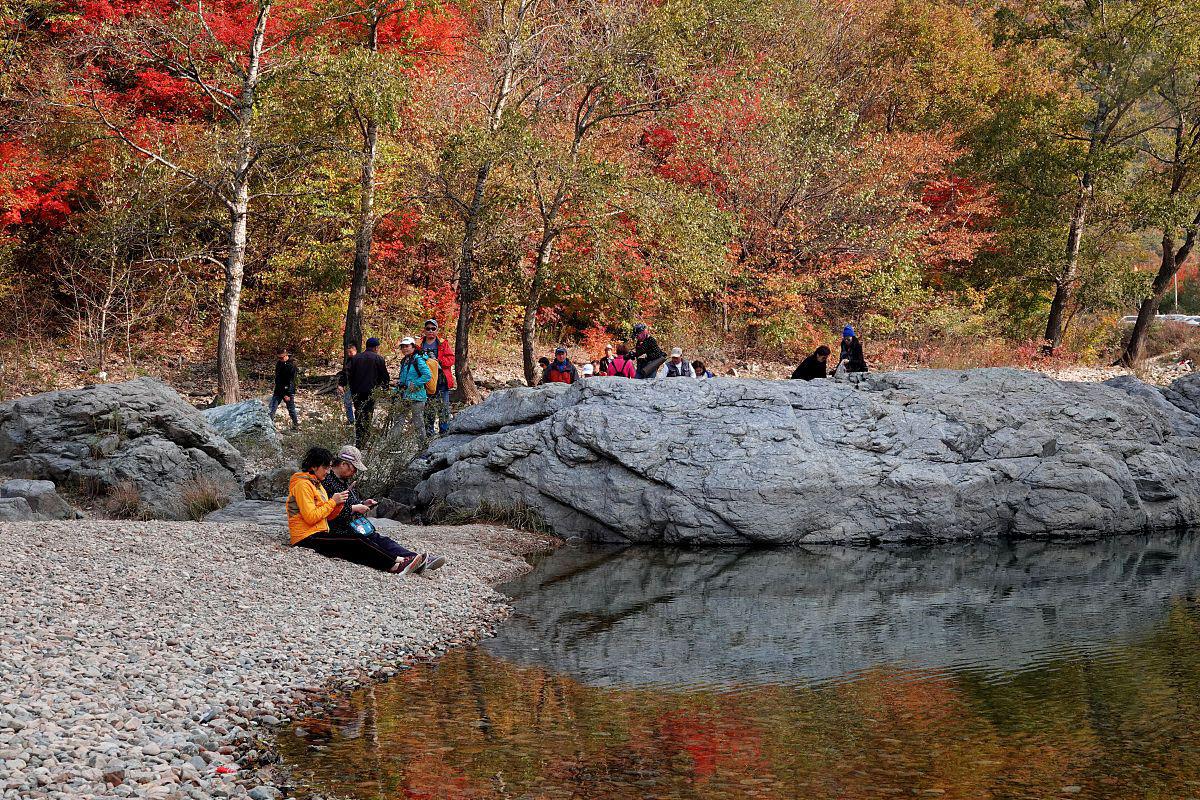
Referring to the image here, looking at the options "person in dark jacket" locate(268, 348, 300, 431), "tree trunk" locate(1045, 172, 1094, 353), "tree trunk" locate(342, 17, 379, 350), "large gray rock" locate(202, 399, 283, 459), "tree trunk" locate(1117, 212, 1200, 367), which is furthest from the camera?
"tree trunk" locate(1117, 212, 1200, 367)

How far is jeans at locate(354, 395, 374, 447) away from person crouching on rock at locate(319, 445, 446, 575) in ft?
16.7

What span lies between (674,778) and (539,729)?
122cm

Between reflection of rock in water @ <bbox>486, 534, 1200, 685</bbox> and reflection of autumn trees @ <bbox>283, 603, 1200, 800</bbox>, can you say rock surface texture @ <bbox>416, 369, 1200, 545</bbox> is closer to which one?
reflection of rock in water @ <bbox>486, 534, 1200, 685</bbox>

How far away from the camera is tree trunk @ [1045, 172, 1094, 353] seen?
2842cm

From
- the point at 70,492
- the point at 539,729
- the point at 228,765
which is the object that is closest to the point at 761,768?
the point at 539,729

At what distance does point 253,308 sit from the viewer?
86.7ft

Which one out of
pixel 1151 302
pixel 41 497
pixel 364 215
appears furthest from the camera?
pixel 1151 302

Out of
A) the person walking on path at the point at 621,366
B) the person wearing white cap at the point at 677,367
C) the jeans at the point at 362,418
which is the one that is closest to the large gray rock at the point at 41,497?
the jeans at the point at 362,418

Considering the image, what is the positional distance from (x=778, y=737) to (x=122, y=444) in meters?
11.2

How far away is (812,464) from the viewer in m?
14.9

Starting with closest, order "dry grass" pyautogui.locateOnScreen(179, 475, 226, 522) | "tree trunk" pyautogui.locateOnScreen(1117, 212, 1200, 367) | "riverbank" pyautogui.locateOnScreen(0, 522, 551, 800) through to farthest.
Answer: "riverbank" pyautogui.locateOnScreen(0, 522, 551, 800)
"dry grass" pyautogui.locateOnScreen(179, 475, 226, 522)
"tree trunk" pyautogui.locateOnScreen(1117, 212, 1200, 367)

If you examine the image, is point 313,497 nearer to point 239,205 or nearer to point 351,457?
point 351,457

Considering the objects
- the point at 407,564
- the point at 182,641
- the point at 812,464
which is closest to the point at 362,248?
the point at 812,464

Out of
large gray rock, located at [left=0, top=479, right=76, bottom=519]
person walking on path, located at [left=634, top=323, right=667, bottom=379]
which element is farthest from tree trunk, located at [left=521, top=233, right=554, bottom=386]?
large gray rock, located at [left=0, top=479, right=76, bottom=519]
